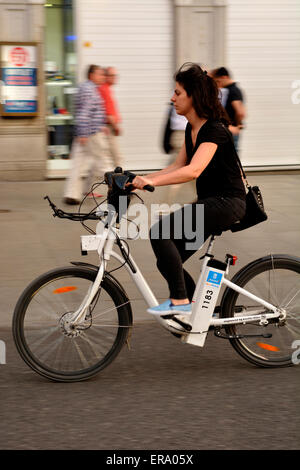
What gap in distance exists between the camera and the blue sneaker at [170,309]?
14.7 ft

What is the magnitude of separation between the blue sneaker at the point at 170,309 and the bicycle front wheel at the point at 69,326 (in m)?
0.16

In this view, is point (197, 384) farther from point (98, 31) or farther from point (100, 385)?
point (98, 31)

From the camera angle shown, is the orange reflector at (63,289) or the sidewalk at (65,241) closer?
the orange reflector at (63,289)

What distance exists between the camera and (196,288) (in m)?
4.55

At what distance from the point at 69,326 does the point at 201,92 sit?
4.98 feet

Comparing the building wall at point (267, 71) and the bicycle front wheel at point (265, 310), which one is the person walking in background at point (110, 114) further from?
the bicycle front wheel at point (265, 310)

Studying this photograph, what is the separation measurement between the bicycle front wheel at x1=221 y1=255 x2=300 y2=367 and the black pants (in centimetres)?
31

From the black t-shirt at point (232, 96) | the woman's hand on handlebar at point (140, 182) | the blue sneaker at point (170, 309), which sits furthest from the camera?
the black t-shirt at point (232, 96)

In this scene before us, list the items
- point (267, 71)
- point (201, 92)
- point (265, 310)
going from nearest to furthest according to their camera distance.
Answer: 1. point (201, 92)
2. point (265, 310)
3. point (267, 71)

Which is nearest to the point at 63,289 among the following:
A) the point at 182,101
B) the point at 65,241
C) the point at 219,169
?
the point at 219,169

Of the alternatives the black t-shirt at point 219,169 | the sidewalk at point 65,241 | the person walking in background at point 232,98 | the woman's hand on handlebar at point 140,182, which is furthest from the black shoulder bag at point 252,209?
the person walking in background at point 232,98

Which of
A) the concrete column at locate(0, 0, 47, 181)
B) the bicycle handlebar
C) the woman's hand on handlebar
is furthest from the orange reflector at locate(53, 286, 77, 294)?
the concrete column at locate(0, 0, 47, 181)

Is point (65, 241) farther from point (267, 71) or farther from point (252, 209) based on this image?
point (267, 71)
